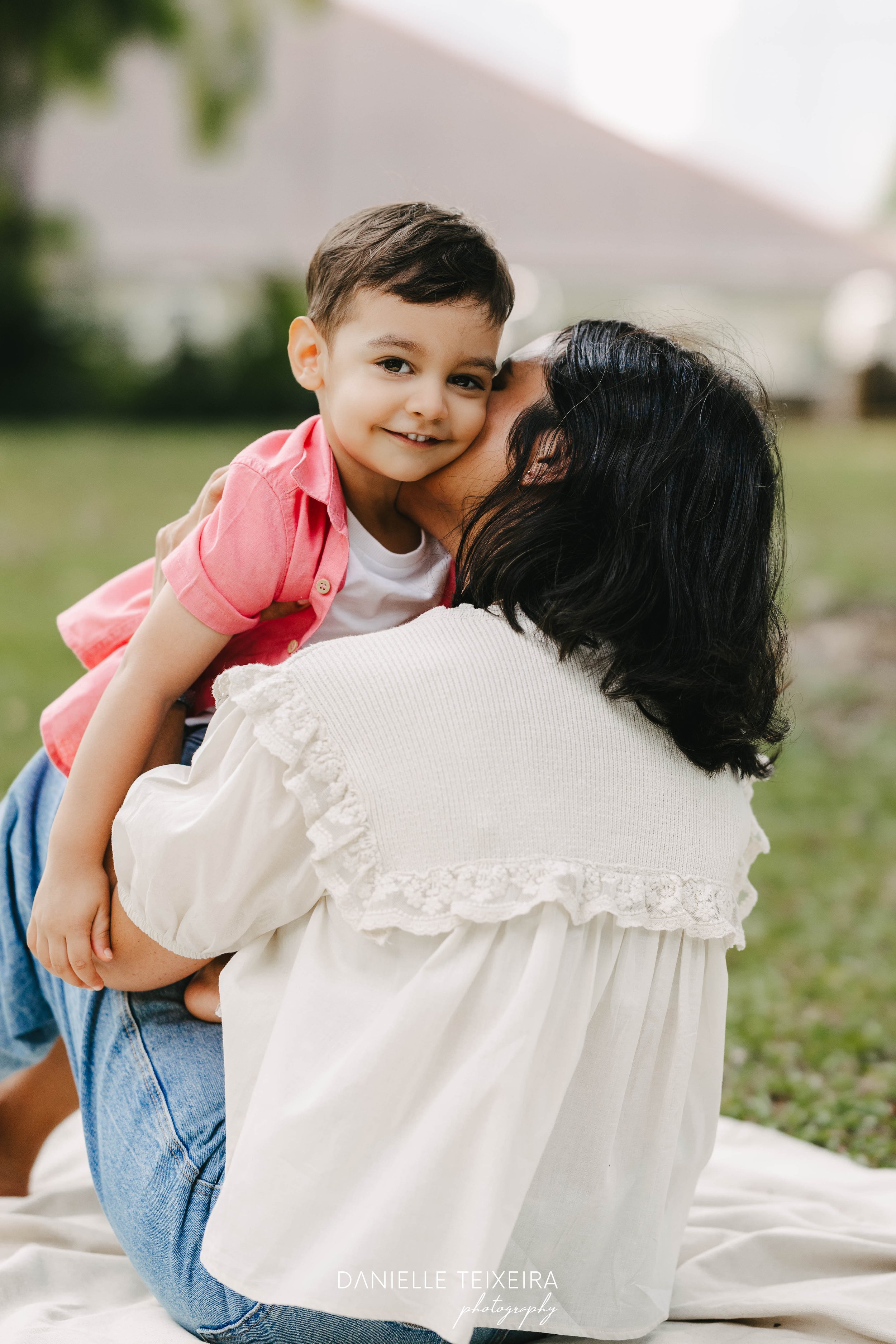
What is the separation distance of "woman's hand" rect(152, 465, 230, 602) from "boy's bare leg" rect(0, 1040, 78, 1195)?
1.01 meters

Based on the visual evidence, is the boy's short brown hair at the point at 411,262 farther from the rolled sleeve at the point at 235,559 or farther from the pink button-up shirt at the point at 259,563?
the rolled sleeve at the point at 235,559

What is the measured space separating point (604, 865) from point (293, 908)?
379mm

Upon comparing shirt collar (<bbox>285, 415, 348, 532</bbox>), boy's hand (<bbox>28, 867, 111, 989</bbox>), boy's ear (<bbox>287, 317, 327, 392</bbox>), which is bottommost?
boy's hand (<bbox>28, 867, 111, 989</bbox>)

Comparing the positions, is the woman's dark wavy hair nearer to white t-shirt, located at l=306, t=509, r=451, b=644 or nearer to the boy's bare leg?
white t-shirt, located at l=306, t=509, r=451, b=644

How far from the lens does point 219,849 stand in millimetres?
1433

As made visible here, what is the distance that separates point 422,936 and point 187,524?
0.77 metres

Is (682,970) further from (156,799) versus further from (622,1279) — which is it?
(156,799)

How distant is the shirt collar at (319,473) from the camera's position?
1.76 metres

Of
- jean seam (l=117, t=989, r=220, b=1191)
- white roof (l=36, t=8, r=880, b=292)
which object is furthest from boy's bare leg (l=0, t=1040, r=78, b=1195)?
white roof (l=36, t=8, r=880, b=292)

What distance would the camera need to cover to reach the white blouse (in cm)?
140

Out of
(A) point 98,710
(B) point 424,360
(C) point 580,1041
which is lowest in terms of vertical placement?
(C) point 580,1041

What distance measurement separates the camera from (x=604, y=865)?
1.45m

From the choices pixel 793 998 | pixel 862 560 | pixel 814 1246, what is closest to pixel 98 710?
pixel 814 1246

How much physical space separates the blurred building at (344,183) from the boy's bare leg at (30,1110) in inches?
500
